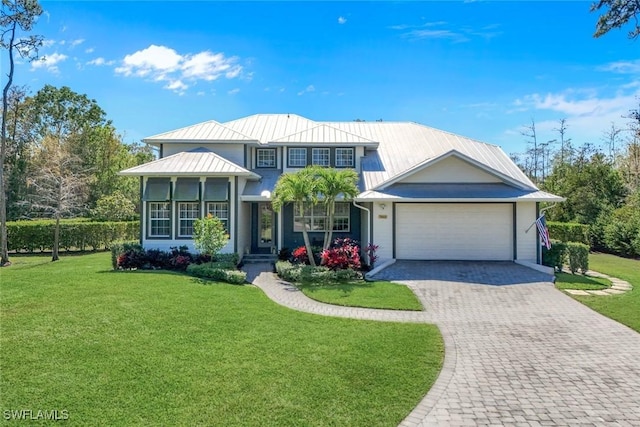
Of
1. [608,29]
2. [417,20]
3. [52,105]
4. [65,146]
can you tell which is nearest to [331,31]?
[417,20]

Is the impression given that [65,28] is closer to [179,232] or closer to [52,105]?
[179,232]

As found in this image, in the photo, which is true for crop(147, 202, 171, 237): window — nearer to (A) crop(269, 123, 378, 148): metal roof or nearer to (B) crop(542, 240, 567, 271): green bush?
(A) crop(269, 123, 378, 148): metal roof

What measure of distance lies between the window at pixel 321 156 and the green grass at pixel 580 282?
1188 cm

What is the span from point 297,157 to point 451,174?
803 cm

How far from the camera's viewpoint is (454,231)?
17.3 m

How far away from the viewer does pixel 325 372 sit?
6.46m

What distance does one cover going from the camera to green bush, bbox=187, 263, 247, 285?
13.7 m

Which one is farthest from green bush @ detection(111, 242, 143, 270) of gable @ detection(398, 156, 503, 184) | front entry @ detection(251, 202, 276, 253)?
gable @ detection(398, 156, 503, 184)

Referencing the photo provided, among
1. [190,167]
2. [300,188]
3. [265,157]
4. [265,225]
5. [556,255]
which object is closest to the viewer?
[300,188]

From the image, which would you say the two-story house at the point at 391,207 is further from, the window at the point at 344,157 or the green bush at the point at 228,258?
the window at the point at 344,157

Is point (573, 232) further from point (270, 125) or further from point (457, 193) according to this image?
point (270, 125)

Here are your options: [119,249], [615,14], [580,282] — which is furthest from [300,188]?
[615,14]

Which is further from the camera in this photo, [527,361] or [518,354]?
[518,354]

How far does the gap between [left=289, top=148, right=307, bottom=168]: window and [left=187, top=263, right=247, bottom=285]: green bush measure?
25.8ft
